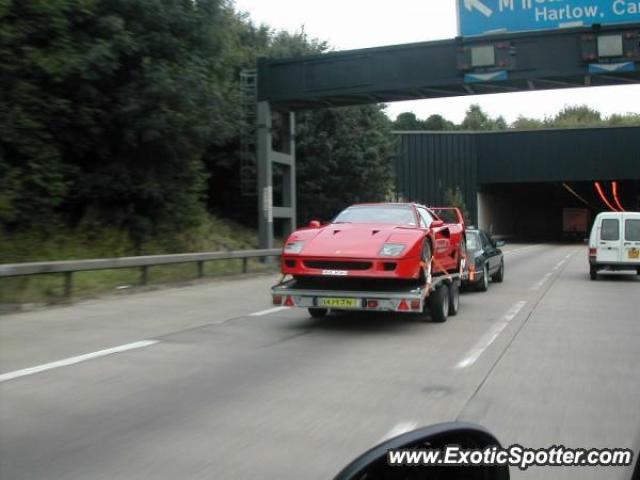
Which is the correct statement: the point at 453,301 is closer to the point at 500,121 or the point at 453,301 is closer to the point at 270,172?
the point at 270,172

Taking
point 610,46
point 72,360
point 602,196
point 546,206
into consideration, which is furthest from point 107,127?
point 546,206

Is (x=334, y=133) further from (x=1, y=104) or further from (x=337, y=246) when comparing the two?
(x=337, y=246)

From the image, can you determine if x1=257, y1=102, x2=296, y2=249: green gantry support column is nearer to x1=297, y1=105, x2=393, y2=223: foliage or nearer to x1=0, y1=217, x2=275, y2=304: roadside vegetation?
x1=0, y1=217, x2=275, y2=304: roadside vegetation

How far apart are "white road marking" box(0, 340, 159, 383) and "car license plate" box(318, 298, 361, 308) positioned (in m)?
2.29

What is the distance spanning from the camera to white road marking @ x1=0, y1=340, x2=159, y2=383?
23.0 ft

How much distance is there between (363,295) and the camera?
9406 mm

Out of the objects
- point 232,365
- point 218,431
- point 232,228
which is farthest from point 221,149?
point 218,431

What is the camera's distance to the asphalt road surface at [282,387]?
4.73 m

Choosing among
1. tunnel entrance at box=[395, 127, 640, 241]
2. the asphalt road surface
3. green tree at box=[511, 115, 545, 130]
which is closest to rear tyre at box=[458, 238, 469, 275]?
the asphalt road surface

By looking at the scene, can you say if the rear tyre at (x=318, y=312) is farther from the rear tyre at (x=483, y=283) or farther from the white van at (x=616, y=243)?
the white van at (x=616, y=243)

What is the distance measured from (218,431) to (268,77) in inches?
834

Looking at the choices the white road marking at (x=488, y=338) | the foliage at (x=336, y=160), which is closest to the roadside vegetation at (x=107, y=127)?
the white road marking at (x=488, y=338)

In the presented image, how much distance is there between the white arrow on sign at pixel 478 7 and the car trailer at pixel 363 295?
1370cm

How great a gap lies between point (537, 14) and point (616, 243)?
747 centimetres
